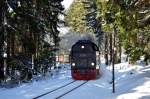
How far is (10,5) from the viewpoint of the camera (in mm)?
31297

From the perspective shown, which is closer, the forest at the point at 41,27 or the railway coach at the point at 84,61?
the forest at the point at 41,27

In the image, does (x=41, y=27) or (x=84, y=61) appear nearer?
(x=84, y=61)

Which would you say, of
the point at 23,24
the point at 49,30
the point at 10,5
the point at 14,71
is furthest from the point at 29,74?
the point at 49,30

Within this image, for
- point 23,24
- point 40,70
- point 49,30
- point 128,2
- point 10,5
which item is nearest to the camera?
point 128,2

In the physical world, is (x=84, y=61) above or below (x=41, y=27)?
below

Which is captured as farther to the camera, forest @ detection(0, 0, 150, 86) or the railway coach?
the railway coach

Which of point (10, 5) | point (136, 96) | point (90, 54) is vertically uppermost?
point (10, 5)

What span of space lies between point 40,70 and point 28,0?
381 inches

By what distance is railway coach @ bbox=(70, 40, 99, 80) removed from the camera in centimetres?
3838

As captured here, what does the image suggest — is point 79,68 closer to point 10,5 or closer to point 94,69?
point 94,69

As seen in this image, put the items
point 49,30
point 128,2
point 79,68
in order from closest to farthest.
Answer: point 128,2, point 79,68, point 49,30

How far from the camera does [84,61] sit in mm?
38844

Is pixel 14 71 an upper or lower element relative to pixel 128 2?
lower

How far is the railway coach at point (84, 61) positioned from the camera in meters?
38.4
